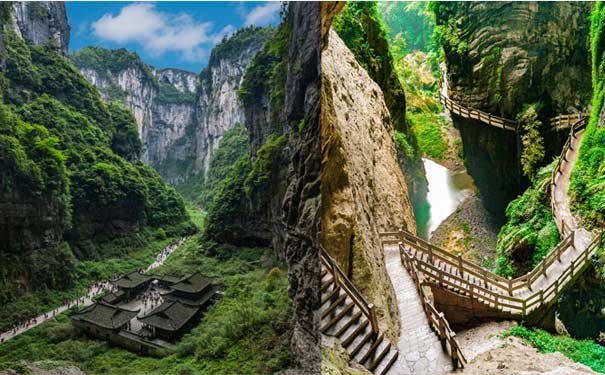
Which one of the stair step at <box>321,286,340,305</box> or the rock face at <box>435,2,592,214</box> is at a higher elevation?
the rock face at <box>435,2,592,214</box>

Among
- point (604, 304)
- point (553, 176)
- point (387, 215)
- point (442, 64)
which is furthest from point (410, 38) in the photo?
point (604, 304)

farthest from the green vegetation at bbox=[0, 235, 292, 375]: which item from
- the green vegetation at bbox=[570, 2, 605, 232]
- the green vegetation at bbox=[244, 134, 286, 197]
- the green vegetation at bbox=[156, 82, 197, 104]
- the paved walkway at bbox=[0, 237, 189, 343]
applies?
the green vegetation at bbox=[570, 2, 605, 232]

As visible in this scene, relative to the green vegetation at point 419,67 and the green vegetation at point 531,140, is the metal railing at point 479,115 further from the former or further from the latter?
the green vegetation at point 419,67

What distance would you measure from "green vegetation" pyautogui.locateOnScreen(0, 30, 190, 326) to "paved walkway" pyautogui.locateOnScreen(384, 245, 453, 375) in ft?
10.4

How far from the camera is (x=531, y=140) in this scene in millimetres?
12031

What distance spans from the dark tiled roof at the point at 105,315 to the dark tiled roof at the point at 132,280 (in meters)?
0.14

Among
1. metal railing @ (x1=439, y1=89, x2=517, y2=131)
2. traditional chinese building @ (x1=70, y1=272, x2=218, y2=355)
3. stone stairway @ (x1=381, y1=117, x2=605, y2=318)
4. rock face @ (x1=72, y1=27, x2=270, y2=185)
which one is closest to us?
traditional chinese building @ (x1=70, y1=272, x2=218, y2=355)

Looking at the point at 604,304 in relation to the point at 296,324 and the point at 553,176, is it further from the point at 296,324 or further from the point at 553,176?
the point at 296,324

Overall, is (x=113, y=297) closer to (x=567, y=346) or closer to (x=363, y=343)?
(x=363, y=343)

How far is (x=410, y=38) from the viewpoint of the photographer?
51.3ft

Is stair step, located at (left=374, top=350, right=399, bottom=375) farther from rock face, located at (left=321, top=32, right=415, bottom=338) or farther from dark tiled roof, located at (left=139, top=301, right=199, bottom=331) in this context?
dark tiled roof, located at (left=139, top=301, right=199, bottom=331)

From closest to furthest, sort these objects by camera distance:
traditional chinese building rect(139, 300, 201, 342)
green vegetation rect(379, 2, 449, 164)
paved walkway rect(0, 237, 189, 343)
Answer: paved walkway rect(0, 237, 189, 343) → traditional chinese building rect(139, 300, 201, 342) → green vegetation rect(379, 2, 449, 164)

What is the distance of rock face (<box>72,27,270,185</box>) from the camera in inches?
93.0

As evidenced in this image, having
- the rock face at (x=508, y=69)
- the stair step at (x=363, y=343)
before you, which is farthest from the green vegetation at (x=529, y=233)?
the stair step at (x=363, y=343)
